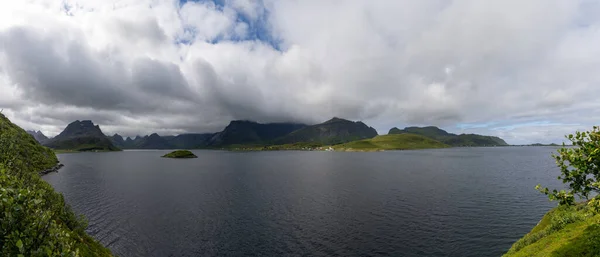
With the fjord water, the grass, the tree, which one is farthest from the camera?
the fjord water

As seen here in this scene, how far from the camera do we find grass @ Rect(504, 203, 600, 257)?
26453 mm

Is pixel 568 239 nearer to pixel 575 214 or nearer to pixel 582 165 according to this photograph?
pixel 575 214

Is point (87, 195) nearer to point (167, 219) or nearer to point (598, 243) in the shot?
point (167, 219)

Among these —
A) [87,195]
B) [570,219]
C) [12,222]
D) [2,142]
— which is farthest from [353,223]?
[87,195]

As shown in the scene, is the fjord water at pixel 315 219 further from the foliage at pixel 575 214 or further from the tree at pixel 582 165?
the tree at pixel 582 165

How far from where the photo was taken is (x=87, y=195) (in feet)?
322

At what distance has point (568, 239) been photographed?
98.8 ft

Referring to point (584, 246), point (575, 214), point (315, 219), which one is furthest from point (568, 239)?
point (315, 219)

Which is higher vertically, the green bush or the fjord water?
the green bush

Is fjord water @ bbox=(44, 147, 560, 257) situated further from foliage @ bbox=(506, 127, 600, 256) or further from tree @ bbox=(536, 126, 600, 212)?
tree @ bbox=(536, 126, 600, 212)

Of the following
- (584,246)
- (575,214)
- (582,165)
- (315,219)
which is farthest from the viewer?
(315,219)

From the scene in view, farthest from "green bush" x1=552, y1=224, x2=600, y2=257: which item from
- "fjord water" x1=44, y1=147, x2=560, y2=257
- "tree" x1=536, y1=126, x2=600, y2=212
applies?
"fjord water" x1=44, y1=147, x2=560, y2=257

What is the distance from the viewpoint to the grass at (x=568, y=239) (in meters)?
26.5

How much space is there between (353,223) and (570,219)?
37.4m
